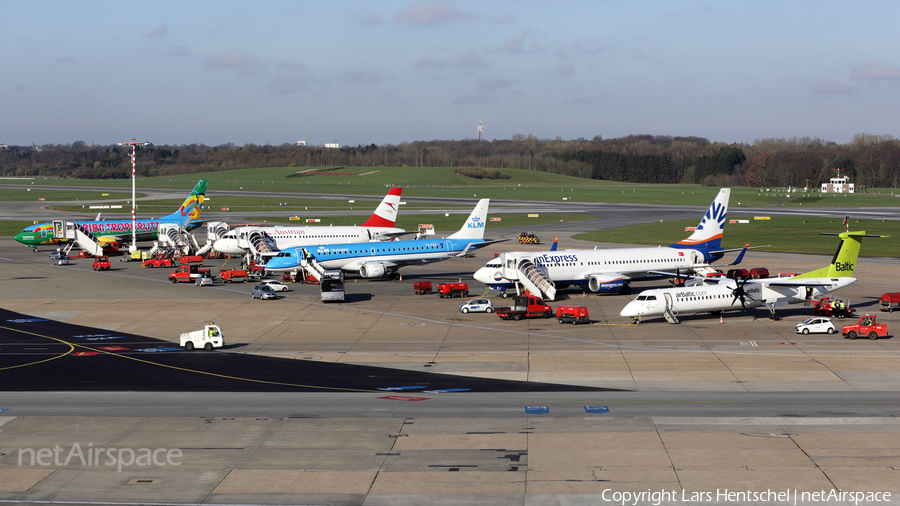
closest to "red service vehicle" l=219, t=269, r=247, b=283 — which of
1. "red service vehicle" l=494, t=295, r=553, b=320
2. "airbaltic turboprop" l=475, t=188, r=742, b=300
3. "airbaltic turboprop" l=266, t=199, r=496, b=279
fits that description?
"airbaltic turboprop" l=266, t=199, r=496, b=279

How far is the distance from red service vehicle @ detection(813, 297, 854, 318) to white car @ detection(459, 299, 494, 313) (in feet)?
88.2

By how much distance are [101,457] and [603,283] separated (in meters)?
48.7

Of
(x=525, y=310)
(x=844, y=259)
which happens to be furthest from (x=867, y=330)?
(x=525, y=310)

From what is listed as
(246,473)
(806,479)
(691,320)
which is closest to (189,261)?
(691,320)

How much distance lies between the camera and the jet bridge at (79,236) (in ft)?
337

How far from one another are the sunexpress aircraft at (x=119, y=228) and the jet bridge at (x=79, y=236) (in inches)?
60.8

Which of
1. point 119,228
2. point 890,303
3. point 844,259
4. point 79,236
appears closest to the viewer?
point 844,259

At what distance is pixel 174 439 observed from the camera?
32.2 meters

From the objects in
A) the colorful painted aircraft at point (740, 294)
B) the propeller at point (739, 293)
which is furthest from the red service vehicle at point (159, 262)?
the propeller at point (739, 293)

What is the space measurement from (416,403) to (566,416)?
7.63 metres

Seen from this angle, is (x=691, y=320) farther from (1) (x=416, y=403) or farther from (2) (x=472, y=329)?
(1) (x=416, y=403)

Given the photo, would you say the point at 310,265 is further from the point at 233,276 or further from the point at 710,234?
the point at 710,234

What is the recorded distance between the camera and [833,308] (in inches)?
2360

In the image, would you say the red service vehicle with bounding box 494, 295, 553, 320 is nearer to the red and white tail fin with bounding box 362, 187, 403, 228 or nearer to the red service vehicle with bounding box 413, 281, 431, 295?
the red service vehicle with bounding box 413, 281, 431, 295
